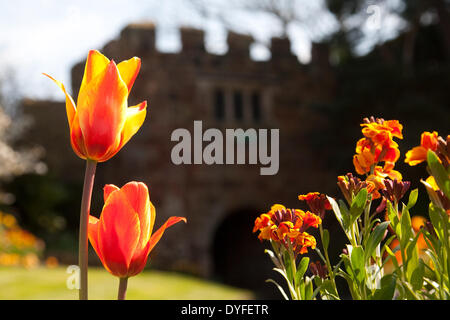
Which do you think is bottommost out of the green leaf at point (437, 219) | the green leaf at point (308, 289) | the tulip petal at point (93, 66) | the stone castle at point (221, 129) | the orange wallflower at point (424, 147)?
the green leaf at point (308, 289)

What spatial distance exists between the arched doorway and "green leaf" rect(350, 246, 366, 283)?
9.65 m

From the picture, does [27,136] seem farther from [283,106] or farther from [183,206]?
[283,106]

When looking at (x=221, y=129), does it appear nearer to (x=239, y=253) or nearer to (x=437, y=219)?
(x=239, y=253)

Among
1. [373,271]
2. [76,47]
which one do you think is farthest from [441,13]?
[373,271]

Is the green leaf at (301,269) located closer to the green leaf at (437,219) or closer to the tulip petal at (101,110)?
the green leaf at (437,219)

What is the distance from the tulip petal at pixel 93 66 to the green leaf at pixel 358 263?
41 centimetres

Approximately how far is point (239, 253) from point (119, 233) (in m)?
11.2

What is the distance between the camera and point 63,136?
12930mm

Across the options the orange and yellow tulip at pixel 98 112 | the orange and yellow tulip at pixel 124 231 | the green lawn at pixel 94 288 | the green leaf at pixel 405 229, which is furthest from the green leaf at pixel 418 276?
the green lawn at pixel 94 288

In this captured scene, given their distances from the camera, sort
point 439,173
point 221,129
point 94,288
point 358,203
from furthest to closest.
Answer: point 221,129 → point 94,288 → point 358,203 → point 439,173

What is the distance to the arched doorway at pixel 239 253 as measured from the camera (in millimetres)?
10977

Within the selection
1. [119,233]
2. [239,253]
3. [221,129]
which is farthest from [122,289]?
[239,253]

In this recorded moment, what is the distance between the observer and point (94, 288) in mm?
6152

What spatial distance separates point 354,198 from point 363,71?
1097cm
